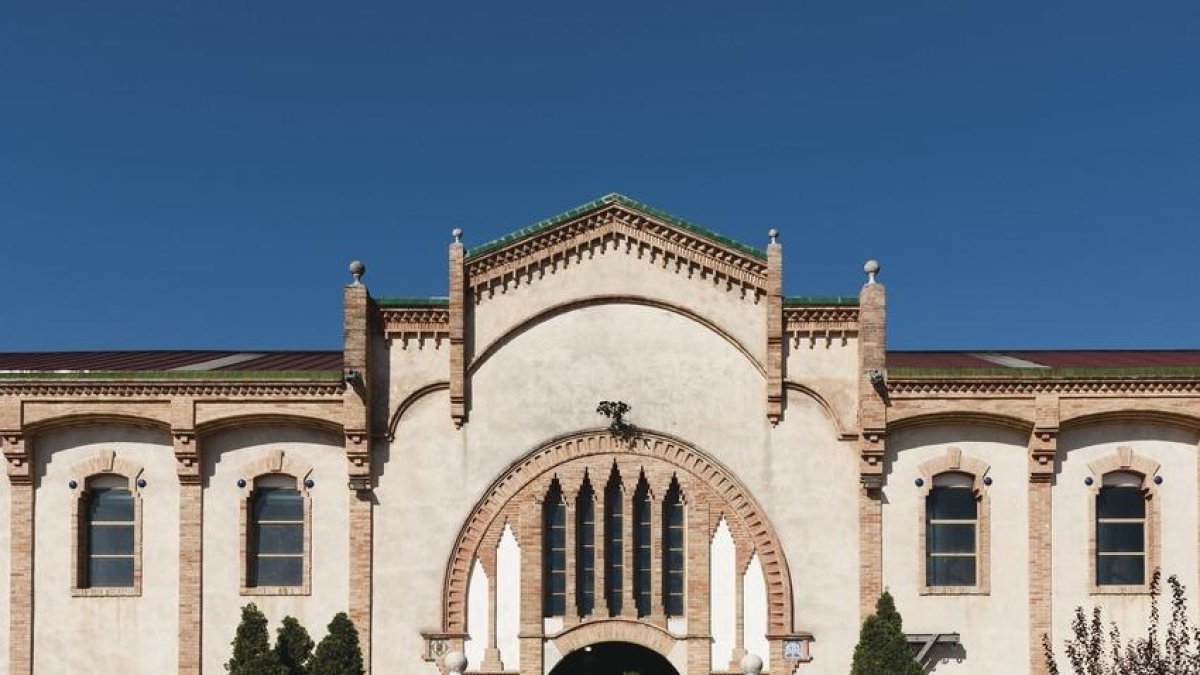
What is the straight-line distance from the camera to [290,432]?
24781 millimetres

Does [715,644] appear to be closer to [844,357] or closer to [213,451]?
[844,357]

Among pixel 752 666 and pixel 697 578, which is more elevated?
pixel 697 578

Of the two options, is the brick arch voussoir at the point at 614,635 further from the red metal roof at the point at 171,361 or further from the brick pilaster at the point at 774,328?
the red metal roof at the point at 171,361

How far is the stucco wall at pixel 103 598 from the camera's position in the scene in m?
24.1

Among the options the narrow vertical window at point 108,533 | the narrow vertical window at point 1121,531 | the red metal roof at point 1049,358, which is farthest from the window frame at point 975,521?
the narrow vertical window at point 108,533

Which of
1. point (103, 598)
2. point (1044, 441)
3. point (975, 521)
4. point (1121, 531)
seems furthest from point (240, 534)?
point (1121, 531)

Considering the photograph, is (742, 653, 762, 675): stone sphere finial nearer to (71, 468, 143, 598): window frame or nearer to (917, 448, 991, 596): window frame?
(917, 448, 991, 596): window frame

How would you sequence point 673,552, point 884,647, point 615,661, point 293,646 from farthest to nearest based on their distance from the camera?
point 615,661 < point 673,552 < point 884,647 < point 293,646

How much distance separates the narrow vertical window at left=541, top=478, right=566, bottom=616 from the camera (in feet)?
80.0

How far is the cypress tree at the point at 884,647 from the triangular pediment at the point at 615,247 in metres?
7.63

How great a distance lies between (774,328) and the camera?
24344mm

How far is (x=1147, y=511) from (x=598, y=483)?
12.6m

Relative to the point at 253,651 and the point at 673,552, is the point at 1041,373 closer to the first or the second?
the point at 673,552

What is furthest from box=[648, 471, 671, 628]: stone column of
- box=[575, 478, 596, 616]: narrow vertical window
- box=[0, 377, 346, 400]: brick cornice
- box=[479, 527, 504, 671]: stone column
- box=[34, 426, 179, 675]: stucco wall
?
box=[34, 426, 179, 675]: stucco wall
